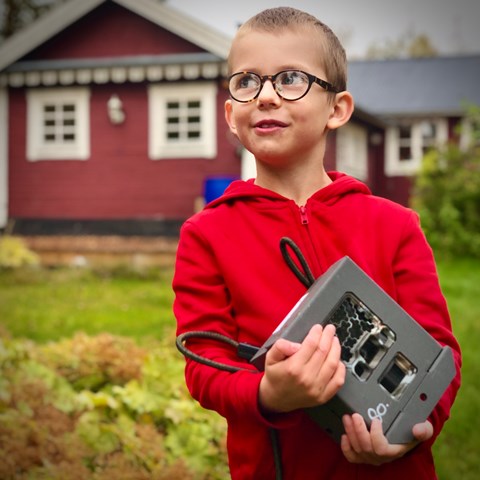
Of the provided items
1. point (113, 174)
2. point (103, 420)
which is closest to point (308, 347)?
point (103, 420)

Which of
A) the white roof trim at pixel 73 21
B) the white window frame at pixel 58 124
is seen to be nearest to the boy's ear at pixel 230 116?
the white roof trim at pixel 73 21

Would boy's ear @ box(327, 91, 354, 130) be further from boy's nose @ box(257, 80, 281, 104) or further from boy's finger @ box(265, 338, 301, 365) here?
boy's finger @ box(265, 338, 301, 365)

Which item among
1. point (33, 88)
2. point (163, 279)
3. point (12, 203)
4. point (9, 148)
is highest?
point (33, 88)

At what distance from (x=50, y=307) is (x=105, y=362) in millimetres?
4307

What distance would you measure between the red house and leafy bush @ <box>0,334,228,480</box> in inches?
402

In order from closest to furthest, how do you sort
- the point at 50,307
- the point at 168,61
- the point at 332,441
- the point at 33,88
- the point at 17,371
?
the point at 332,441 → the point at 17,371 → the point at 50,307 → the point at 168,61 → the point at 33,88

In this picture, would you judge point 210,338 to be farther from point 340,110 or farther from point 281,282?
point 340,110

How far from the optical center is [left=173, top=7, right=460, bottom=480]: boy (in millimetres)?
1586

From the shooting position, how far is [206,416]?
3318 mm

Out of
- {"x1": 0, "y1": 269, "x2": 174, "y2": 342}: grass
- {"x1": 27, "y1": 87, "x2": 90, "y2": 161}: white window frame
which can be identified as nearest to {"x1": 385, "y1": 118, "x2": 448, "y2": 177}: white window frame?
{"x1": 27, "y1": 87, "x2": 90, "y2": 161}: white window frame

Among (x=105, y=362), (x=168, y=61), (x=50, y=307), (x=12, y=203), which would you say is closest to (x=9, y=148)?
(x=12, y=203)

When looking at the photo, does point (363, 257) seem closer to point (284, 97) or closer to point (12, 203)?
point (284, 97)

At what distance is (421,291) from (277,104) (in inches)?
20.2

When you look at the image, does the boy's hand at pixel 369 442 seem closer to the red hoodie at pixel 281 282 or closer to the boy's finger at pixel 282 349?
the red hoodie at pixel 281 282
